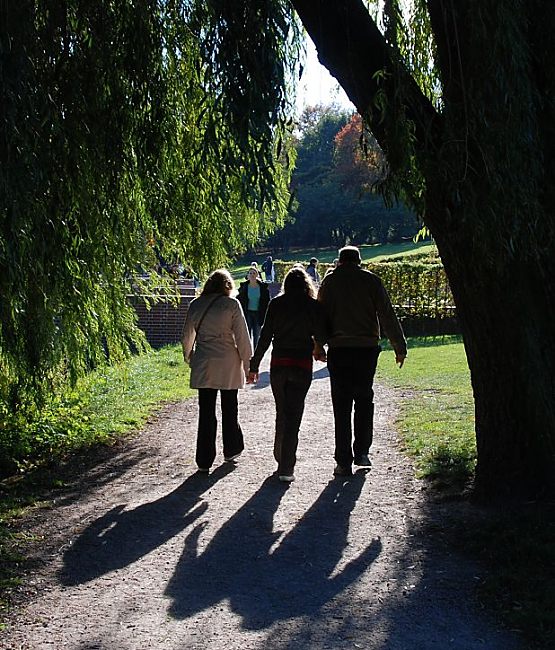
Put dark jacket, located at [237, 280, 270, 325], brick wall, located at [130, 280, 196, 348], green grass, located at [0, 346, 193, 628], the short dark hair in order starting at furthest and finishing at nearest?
1. brick wall, located at [130, 280, 196, 348]
2. dark jacket, located at [237, 280, 270, 325]
3. the short dark hair
4. green grass, located at [0, 346, 193, 628]

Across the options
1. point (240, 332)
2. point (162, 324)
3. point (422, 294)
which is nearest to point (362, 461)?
point (240, 332)

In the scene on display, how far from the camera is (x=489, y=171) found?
6.07 m

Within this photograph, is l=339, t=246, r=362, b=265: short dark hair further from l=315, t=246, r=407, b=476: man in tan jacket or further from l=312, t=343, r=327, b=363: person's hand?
l=312, t=343, r=327, b=363: person's hand

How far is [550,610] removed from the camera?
4922 millimetres

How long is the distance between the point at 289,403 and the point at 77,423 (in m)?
3.90

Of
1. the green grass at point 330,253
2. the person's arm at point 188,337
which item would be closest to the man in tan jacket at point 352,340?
the person's arm at point 188,337

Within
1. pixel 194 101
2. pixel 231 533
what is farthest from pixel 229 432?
pixel 194 101

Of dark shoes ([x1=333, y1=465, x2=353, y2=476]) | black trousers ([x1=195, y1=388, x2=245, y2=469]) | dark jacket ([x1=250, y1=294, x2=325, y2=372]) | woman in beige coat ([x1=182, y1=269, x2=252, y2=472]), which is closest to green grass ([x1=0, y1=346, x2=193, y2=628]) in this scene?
black trousers ([x1=195, y1=388, x2=245, y2=469])

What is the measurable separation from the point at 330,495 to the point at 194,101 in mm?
3895

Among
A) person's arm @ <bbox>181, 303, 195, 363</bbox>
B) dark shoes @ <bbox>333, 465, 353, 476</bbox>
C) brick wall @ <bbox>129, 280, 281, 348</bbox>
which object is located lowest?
dark shoes @ <bbox>333, 465, 353, 476</bbox>

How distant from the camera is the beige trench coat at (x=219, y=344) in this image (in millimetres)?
8516

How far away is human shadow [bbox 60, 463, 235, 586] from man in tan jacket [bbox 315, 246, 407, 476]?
1259mm

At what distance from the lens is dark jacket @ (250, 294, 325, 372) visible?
8.09m

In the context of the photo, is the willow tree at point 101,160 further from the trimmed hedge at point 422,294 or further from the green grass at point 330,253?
the green grass at point 330,253
